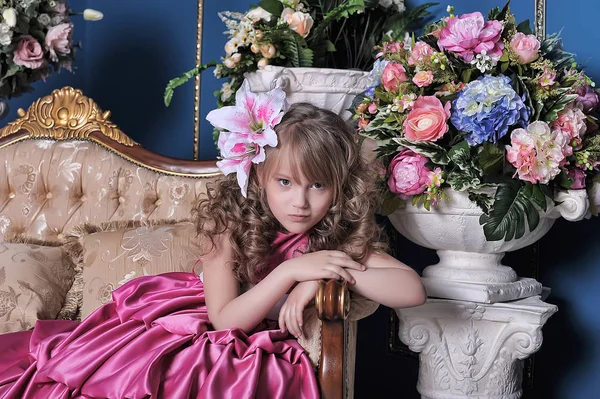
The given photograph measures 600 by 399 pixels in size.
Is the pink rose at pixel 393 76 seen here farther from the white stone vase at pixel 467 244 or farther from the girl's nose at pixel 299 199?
the girl's nose at pixel 299 199

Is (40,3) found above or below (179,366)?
above

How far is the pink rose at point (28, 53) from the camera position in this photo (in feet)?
9.89

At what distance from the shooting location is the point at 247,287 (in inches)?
77.8

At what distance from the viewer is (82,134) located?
9.61 ft

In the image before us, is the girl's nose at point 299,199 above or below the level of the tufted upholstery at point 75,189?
→ above

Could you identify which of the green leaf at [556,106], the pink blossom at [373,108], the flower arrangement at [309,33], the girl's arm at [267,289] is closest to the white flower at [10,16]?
the flower arrangement at [309,33]

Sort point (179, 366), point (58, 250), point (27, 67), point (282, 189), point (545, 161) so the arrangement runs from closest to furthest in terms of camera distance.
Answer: point (179, 366) → point (282, 189) → point (545, 161) → point (58, 250) → point (27, 67)

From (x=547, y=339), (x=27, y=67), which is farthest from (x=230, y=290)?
(x=27, y=67)

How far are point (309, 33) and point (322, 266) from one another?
4.04 ft

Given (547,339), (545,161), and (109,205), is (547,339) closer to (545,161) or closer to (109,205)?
(545,161)

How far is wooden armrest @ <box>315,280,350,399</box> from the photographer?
1608 mm

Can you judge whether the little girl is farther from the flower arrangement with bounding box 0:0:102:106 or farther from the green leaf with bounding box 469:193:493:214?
the flower arrangement with bounding box 0:0:102:106

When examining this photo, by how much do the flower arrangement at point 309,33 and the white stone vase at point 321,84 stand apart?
5.1 inches

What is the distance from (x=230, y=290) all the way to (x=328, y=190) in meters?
0.34
